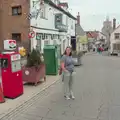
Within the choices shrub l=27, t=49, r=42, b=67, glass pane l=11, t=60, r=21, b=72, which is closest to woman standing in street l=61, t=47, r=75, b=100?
glass pane l=11, t=60, r=21, b=72

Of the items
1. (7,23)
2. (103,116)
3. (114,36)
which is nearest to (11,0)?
(7,23)

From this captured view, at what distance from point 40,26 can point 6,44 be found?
18.3m

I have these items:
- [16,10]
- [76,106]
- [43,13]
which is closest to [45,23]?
[43,13]

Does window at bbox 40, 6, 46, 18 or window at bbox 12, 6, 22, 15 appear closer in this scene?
window at bbox 12, 6, 22, 15

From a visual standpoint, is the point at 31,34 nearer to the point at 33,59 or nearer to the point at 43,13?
the point at 43,13

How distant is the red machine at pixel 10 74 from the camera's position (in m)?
9.68

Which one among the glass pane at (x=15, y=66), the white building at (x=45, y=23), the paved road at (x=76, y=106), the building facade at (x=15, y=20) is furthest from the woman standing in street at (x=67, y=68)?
the building facade at (x=15, y=20)

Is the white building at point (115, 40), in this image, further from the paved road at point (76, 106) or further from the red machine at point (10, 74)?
A: the red machine at point (10, 74)

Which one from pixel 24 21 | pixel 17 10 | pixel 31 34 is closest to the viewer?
pixel 31 34

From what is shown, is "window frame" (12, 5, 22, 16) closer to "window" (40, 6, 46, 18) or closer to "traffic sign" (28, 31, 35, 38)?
"window" (40, 6, 46, 18)

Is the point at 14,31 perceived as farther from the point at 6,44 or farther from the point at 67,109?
the point at 67,109

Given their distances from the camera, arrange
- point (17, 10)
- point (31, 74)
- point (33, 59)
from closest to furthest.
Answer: point (31, 74) < point (33, 59) < point (17, 10)

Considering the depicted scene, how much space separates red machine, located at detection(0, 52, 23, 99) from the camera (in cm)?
968

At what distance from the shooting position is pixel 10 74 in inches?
381
